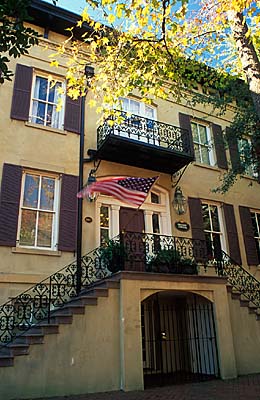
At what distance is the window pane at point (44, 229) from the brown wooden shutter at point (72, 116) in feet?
9.15

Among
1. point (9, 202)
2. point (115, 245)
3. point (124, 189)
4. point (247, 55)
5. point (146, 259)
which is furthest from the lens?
point (146, 259)

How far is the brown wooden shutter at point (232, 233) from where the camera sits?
1157cm

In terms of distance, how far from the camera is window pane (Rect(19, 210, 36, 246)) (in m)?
8.55

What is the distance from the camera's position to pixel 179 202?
11023 millimetres

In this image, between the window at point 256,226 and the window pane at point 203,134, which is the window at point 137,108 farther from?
the window at point 256,226

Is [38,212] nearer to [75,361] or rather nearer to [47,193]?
[47,193]

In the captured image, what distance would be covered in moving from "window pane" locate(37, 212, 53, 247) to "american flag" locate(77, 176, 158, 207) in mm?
1437

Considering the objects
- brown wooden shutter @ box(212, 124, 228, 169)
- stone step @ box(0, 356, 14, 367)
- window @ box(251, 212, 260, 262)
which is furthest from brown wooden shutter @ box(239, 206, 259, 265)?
stone step @ box(0, 356, 14, 367)

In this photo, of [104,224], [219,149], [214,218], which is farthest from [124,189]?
[219,149]

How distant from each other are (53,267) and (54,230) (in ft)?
3.33

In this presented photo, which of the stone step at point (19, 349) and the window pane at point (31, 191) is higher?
the window pane at point (31, 191)

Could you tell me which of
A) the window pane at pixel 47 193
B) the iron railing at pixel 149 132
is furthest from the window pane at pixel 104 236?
the iron railing at pixel 149 132

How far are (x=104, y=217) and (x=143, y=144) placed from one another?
2428 mm

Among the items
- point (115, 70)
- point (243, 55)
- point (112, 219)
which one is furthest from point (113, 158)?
point (243, 55)
